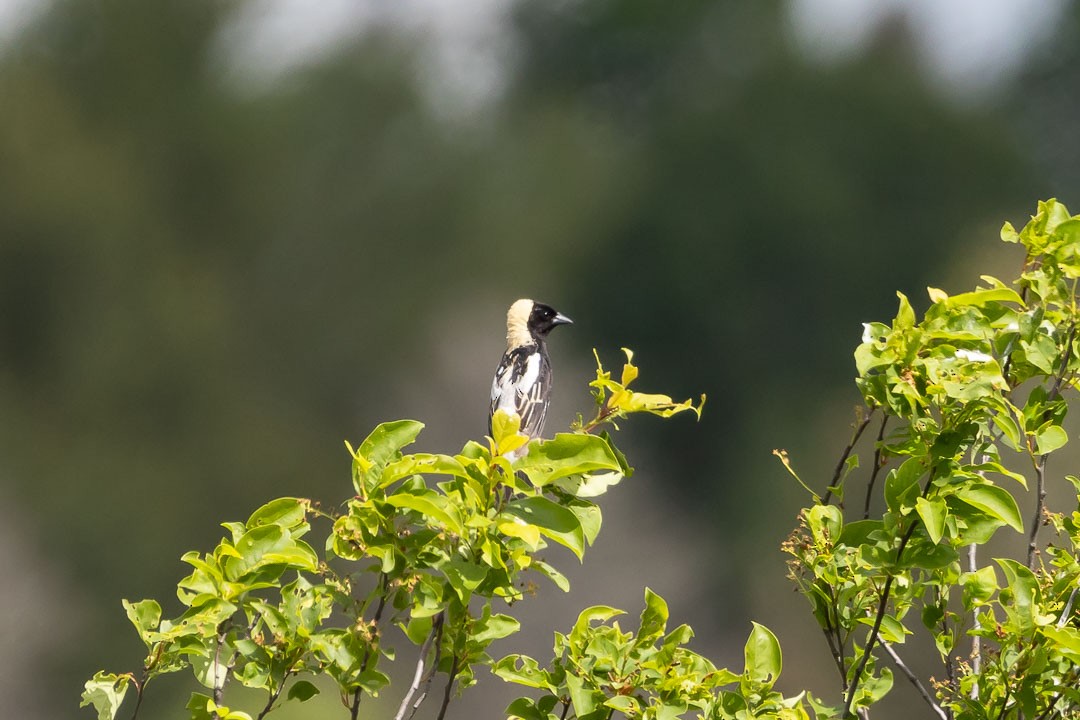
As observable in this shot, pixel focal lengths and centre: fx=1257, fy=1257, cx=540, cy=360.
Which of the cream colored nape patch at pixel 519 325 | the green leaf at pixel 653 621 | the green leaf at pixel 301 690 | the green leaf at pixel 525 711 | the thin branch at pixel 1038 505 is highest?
the cream colored nape patch at pixel 519 325

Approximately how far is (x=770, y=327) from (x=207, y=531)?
23.0 feet

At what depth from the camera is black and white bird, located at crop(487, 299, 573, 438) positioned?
12.6ft

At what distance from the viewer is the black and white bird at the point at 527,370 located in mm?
3838

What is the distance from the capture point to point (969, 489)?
1357 millimetres

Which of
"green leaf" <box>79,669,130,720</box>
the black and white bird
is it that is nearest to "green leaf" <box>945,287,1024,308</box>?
"green leaf" <box>79,669,130,720</box>

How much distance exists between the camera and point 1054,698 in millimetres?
1489

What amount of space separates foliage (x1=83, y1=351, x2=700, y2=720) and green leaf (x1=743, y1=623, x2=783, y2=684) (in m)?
0.26

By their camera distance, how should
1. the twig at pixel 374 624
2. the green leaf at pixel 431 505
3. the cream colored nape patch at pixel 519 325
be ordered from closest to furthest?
the green leaf at pixel 431 505, the twig at pixel 374 624, the cream colored nape patch at pixel 519 325

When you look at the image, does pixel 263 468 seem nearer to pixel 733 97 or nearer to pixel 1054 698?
pixel 733 97

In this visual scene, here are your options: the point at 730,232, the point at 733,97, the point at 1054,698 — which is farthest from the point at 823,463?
the point at 1054,698

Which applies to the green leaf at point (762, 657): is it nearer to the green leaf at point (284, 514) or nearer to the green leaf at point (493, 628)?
the green leaf at point (493, 628)

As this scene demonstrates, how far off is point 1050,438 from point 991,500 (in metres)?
0.16

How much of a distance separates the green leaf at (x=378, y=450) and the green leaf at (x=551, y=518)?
144 millimetres

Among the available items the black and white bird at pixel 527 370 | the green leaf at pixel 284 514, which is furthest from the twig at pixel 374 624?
the black and white bird at pixel 527 370
